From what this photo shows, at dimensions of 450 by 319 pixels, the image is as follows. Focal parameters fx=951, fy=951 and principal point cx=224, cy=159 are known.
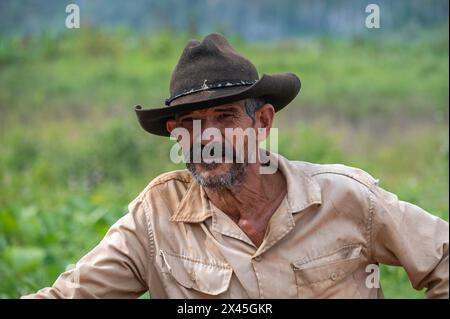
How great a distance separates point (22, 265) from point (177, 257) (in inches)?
106

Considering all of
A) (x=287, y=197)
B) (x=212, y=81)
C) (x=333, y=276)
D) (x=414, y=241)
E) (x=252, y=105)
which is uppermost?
(x=212, y=81)

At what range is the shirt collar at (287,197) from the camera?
336 centimetres

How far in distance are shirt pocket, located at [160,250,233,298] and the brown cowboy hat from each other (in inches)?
20.3

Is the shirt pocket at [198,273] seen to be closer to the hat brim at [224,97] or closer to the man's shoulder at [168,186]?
the man's shoulder at [168,186]

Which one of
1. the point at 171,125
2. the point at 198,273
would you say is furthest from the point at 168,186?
the point at 198,273

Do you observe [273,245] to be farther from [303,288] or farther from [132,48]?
[132,48]

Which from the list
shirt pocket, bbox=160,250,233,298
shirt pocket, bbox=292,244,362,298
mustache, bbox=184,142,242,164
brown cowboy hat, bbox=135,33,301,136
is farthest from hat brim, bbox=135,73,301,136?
shirt pocket, bbox=292,244,362,298

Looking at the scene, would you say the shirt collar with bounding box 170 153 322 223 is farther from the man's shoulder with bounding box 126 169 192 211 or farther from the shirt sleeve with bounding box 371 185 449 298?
the shirt sleeve with bounding box 371 185 449 298

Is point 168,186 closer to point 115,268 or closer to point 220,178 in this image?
point 220,178

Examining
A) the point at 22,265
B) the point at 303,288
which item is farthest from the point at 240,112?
the point at 22,265

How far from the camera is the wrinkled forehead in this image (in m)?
3.31

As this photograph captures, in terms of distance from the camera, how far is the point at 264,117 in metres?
3.51

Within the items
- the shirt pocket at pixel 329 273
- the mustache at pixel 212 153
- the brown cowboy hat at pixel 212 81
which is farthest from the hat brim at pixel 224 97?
the shirt pocket at pixel 329 273

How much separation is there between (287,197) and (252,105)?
1.16ft
